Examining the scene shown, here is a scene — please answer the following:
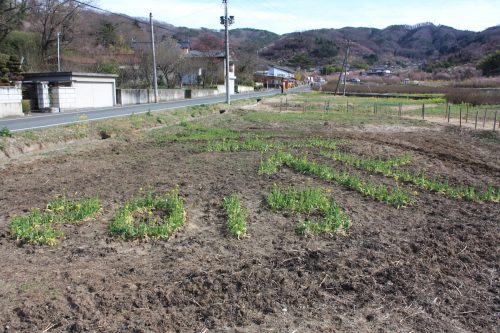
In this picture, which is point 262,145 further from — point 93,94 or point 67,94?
point 93,94

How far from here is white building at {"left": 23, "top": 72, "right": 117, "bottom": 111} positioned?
27.4m

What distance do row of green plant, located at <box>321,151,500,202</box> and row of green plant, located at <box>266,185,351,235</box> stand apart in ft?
7.38

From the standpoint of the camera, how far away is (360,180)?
A: 8.66 m

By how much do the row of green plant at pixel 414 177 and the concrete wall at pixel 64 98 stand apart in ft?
73.1

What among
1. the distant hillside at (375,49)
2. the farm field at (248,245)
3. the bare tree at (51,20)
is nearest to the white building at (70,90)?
the bare tree at (51,20)

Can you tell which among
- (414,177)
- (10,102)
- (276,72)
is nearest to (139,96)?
(10,102)

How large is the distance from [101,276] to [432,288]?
344cm

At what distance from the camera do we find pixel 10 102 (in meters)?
23.3

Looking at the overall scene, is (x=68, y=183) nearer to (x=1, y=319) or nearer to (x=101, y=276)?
(x=101, y=276)

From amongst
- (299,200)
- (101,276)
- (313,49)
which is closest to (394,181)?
(299,200)

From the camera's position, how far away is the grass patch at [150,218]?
5602mm

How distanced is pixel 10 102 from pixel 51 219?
2058 centimetres

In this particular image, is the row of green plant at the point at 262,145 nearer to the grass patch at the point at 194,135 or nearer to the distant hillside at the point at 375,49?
the grass patch at the point at 194,135

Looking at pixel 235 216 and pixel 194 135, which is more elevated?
pixel 194 135
